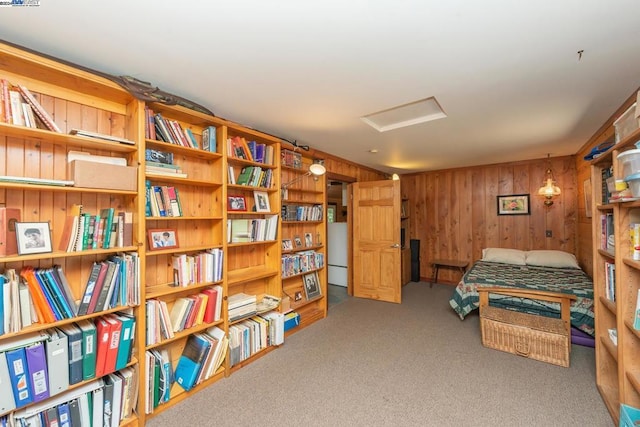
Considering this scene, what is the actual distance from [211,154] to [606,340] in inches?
131

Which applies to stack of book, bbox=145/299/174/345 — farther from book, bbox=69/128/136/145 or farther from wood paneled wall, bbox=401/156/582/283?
wood paneled wall, bbox=401/156/582/283

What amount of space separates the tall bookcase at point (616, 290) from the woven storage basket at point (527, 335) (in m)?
0.35

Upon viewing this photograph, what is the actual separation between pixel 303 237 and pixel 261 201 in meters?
1.01

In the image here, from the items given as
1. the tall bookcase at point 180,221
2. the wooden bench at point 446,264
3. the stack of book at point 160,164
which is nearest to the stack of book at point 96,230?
the tall bookcase at point 180,221

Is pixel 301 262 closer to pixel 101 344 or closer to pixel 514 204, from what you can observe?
pixel 101 344

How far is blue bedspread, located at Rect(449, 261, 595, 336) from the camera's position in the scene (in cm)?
277

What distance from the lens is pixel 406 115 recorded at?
2.67 meters

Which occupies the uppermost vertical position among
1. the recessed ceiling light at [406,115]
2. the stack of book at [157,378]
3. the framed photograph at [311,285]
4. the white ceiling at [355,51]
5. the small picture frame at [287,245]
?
the recessed ceiling light at [406,115]

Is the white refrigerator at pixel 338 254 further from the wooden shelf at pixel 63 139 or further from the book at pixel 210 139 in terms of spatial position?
the wooden shelf at pixel 63 139

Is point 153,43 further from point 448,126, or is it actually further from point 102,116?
point 448,126

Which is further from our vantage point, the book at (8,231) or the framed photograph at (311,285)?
→ the framed photograph at (311,285)

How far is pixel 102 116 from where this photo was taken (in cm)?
193

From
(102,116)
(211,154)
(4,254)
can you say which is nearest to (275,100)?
(211,154)

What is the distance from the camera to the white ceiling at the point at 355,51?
4.10ft
